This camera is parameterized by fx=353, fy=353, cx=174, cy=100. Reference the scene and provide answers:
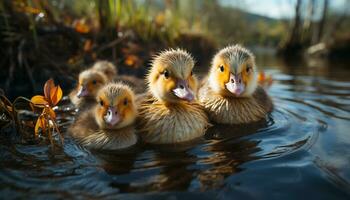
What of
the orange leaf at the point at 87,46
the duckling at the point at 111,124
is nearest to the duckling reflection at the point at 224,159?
the duckling at the point at 111,124

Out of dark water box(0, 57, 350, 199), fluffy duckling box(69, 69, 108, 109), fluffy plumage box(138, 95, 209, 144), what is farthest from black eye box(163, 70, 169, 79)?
fluffy duckling box(69, 69, 108, 109)

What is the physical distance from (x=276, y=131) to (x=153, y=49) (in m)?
6.24

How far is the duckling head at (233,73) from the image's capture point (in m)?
4.47

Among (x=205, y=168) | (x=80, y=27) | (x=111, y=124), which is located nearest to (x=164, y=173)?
(x=205, y=168)

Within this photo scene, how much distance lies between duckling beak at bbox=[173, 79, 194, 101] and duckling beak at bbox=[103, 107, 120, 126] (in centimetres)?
71

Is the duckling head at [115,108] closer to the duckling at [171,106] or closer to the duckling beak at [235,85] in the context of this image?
the duckling at [171,106]

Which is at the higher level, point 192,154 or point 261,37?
point 261,37

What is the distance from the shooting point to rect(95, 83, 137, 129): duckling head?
12.5ft

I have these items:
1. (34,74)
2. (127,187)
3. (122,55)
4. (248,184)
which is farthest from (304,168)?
(122,55)

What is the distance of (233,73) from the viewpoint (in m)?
4.53

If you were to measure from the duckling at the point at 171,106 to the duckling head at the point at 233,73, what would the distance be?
551mm

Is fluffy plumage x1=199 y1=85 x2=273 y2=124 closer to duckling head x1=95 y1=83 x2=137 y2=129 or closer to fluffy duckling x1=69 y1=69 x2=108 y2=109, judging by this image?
duckling head x1=95 y1=83 x2=137 y2=129

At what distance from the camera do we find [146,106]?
4.52 meters

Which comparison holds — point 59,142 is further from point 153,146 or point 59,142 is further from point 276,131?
point 276,131
